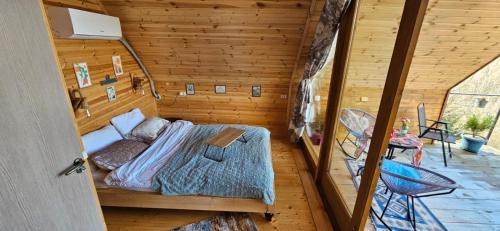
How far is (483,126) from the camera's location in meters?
3.38

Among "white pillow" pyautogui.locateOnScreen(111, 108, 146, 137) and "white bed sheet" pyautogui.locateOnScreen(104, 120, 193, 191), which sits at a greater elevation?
"white pillow" pyautogui.locateOnScreen(111, 108, 146, 137)

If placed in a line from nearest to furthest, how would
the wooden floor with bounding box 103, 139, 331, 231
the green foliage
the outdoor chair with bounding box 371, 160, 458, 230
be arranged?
the outdoor chair with bounding box 371, 160, 458, 230, the wooden floor with bounding box 103, 139, 331, 231, the green foliage

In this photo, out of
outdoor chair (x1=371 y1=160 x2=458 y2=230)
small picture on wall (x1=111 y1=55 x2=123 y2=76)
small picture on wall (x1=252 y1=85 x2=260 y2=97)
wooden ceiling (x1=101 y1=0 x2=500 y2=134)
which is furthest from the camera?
small picture on wall (x1=252 y1=85 x2=260 y2=97)

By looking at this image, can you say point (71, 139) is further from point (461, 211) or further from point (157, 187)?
point (461, 211)

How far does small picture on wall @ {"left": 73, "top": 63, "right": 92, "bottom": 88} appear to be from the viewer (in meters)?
2.20

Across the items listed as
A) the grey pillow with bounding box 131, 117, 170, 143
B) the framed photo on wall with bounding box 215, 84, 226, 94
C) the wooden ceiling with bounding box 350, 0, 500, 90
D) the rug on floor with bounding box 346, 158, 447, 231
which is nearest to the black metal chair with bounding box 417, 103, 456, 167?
the wooden ceiling with bounding box 350, 0, 500, 90

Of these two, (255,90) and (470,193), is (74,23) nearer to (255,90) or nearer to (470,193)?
(255,90)

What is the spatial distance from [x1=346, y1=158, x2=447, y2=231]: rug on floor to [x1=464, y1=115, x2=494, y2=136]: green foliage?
2.26 meters

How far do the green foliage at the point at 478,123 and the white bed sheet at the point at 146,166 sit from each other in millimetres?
4655

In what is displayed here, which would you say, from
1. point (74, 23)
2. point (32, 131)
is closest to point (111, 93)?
point (74, 23)

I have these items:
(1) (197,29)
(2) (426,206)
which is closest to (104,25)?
(1) (197,29)

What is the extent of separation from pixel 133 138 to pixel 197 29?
170cm

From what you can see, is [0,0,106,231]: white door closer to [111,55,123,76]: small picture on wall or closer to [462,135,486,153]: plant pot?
[111,55,123,76]: small picture on wall

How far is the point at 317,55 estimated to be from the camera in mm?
2588
